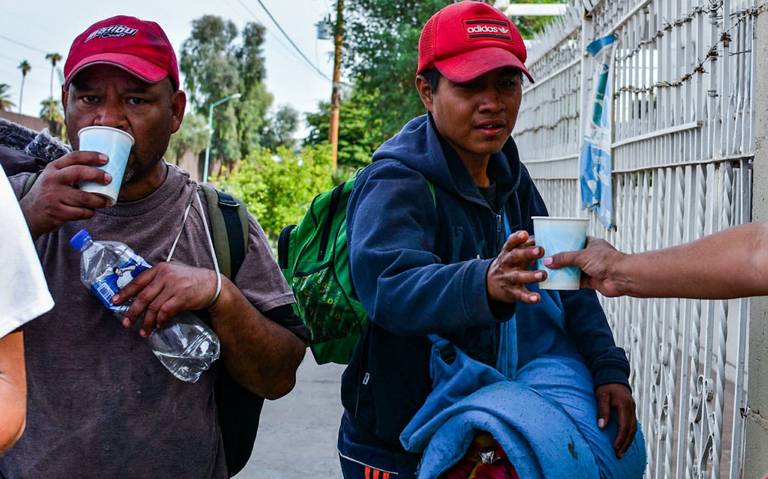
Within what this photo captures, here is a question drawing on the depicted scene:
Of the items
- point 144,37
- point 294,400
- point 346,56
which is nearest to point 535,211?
point 144,37

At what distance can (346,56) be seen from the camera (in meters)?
19.9

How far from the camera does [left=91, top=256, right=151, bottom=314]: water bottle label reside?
2.20m

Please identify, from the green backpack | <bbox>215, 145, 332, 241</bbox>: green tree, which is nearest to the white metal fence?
the green backpack

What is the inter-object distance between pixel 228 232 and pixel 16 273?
98cm

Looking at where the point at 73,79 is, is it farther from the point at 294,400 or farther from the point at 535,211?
the point at 294,400

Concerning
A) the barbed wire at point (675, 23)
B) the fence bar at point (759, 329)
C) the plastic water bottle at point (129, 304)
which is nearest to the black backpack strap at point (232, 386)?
the plastic water bottle at point (129, 304)

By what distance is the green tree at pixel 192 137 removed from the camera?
2245 inches

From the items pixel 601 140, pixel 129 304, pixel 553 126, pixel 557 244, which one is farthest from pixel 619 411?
pixel 553 126

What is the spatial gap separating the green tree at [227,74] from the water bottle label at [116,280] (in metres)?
57.4

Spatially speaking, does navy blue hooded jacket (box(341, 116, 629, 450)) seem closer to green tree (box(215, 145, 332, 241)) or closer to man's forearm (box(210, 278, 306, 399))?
man's forearm (box(210, 278, 306, 399))

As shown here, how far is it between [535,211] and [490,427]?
34.2 inches

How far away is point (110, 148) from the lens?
2.20 m

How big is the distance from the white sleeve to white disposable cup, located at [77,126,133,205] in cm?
59

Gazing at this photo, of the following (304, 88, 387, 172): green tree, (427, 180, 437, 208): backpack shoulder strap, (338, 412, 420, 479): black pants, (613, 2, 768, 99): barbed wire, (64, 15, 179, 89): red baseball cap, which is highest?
(304, 88, 387, 172): green tree
